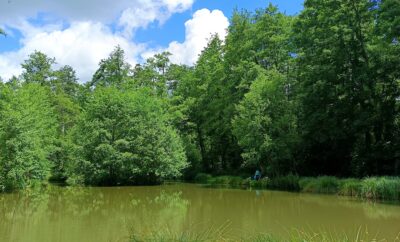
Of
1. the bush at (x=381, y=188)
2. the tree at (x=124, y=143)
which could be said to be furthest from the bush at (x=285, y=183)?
the tree at (x=124, y=143)

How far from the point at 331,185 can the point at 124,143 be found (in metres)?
15.0

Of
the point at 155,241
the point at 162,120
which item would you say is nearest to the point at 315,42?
the point at 162,120

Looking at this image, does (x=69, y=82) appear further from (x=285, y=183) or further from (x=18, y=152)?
(x=285, y=183)

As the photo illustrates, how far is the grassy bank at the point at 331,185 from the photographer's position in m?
19.9

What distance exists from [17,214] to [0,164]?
31.5ft

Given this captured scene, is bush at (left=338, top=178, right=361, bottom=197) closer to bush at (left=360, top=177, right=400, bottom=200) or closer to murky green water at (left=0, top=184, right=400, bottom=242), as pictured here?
bush at (left=360, top=177, right=400, bottom=200)

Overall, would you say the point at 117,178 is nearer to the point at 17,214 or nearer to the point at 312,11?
the point at 17,214

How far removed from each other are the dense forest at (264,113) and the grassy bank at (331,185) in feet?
5.21

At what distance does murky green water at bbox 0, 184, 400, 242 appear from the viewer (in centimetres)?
1174

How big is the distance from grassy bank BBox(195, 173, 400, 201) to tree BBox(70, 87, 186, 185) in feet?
16.7

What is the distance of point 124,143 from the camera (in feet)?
103

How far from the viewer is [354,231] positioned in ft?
38.1

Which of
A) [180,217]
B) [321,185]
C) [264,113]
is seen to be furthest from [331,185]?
[180,217]

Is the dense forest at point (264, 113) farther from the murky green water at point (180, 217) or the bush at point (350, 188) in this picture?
the murky green water at point (180, 217)
